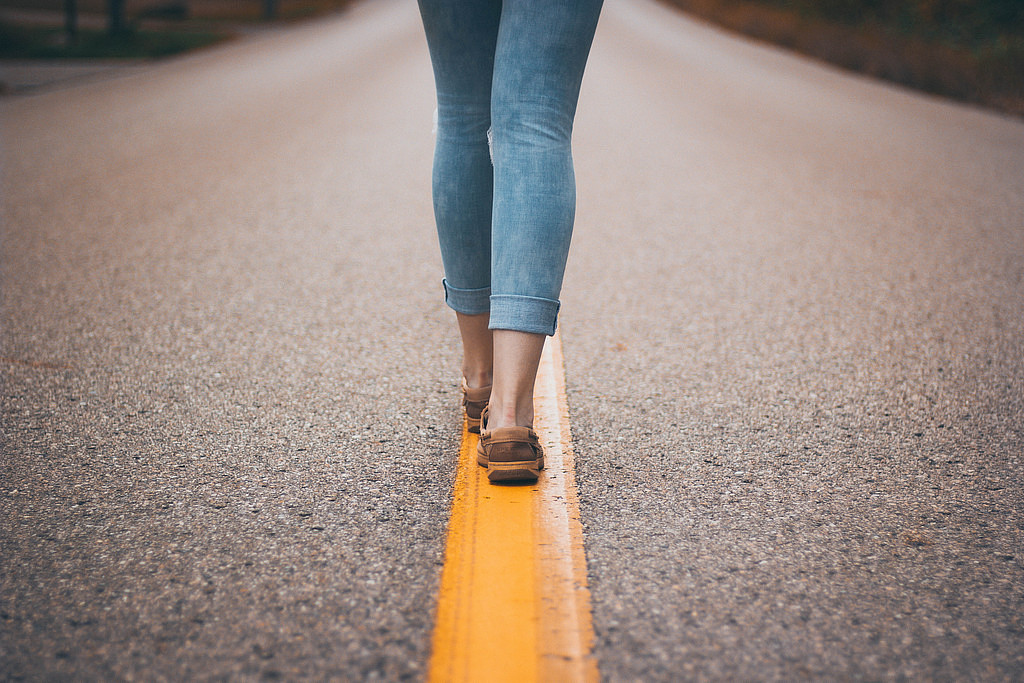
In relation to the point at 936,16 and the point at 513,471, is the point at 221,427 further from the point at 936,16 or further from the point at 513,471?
the point at 936,16

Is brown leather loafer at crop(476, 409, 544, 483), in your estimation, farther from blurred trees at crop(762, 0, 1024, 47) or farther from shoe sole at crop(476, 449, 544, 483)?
blurred trees at crop(762, 0, 1024, 47)

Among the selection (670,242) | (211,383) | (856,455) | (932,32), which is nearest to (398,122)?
(670,242)

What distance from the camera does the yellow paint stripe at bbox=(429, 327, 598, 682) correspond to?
4.21 ft

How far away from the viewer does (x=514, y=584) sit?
58.6 inches

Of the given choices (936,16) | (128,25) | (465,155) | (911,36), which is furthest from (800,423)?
(128,25)

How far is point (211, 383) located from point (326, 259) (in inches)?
55.4

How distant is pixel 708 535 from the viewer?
1632 millimetres

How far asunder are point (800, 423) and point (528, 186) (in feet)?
3.25

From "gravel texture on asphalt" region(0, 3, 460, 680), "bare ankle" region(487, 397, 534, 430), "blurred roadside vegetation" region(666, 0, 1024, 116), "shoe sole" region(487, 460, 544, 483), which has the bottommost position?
"gravel texture on asphalt" region(0, 3, 460, 680)

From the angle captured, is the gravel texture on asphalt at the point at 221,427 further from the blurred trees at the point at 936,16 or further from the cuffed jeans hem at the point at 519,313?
the blurred trees at the point at 936,16

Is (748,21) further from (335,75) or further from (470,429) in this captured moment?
(470,429)

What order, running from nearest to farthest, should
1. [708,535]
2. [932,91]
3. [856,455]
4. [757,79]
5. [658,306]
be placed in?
1. [708,535]
2. [856,455]
3. [658,306]
4. [932,91]
5. [757,79]

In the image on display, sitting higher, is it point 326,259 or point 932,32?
point 932,32

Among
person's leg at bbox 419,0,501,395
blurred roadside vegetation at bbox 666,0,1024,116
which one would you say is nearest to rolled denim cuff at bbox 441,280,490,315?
person's leg at bbox 419,0,501,395
